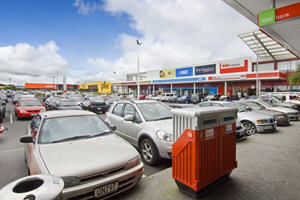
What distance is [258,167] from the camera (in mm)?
3951

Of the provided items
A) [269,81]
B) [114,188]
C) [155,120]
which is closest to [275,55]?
[269,81]

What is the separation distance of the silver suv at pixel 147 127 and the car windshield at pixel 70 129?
104cm

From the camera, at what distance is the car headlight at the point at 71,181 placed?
237 cm

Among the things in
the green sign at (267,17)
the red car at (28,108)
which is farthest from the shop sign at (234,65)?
the red car at (28,108)

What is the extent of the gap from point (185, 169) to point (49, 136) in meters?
2.72

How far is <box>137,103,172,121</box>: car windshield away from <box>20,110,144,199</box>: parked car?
4.71ft

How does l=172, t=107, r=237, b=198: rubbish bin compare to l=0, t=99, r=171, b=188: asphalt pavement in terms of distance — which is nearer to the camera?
l=172, t=107, r=237, b=198: rubbish bin

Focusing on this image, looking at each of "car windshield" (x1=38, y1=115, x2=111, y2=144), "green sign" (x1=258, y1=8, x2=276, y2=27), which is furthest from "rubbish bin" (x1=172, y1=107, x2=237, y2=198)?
"green sign" (x1=258, y1=8, x2=276, y2=27)

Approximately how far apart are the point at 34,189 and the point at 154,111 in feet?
13.3

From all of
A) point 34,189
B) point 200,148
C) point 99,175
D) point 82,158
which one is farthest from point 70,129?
point 200,148

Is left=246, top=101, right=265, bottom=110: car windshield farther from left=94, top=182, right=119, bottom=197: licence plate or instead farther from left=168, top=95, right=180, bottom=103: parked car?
left=168, top=95, right=180, bottom=103: parked car

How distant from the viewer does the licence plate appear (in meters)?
2.52

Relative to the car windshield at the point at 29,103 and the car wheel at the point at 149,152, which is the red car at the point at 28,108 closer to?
the car windshield at the point at 29,103

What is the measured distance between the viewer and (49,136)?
3.46m
